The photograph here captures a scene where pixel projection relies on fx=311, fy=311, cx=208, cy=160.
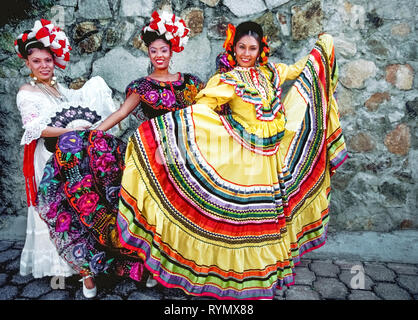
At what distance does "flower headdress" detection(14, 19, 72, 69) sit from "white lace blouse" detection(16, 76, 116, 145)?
279mm

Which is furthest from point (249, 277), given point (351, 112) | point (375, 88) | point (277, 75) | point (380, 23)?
point (380, 23)

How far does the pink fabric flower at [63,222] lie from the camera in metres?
2.05

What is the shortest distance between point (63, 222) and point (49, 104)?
824 millimetres

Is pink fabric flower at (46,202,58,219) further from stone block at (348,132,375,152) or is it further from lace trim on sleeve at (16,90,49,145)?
stone block at (348,132,375,152)

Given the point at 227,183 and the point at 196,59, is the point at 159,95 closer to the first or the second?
the point at 196,59

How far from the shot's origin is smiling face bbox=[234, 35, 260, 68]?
210 centimetres

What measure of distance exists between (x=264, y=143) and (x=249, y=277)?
876mm

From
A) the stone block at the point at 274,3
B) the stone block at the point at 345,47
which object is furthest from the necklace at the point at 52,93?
the stone block at the point at 345,47

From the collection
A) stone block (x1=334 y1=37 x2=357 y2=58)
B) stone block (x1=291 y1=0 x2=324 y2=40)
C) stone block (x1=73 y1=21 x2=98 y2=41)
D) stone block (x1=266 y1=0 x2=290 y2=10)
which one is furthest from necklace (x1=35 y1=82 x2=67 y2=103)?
stone block (x1=334 y1=37 x2=357 y2=58)

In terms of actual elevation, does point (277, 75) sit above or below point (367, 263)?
above

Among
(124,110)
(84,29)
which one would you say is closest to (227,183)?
(124,110)

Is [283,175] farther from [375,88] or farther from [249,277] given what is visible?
[375,88]

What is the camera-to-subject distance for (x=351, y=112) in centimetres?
264

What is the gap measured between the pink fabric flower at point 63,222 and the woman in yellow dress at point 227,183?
1.40 ft
